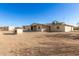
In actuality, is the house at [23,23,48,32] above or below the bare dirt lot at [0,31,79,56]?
above

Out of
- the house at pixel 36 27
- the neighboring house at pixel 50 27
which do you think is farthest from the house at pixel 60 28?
the house at pixel 36 27

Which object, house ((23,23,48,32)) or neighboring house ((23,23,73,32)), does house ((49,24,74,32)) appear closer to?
neighboring house ((23,23,73,32))

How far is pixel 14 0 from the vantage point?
15.6 ft

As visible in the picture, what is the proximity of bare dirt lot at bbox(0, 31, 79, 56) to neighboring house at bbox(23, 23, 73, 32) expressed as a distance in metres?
0.08

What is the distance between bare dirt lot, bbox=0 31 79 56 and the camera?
4.78 meters

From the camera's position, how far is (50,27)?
4.95 m

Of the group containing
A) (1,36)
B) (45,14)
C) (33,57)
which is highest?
(45,14)

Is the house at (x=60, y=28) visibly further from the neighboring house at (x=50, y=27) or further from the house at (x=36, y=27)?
the house at (x=36, y=27)

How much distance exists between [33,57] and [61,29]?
807 mm

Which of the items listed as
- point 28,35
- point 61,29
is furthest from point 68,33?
point 28,35

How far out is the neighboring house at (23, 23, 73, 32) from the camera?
15.9 feet

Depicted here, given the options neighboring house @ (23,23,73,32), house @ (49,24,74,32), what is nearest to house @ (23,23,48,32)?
neighboring house @ (23,23,73,32)

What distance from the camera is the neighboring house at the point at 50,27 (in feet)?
15.9

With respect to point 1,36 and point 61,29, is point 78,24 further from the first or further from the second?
point 1,36
